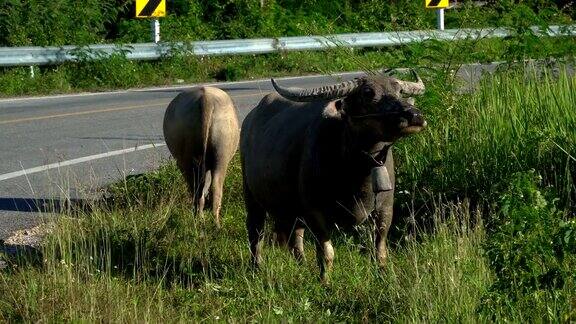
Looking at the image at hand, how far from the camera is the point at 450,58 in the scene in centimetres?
1120

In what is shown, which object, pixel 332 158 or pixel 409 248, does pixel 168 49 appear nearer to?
pixel 332 158

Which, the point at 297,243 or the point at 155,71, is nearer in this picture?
the point at 297,243

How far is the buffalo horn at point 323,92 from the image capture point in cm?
841

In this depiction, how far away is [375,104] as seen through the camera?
8.15m

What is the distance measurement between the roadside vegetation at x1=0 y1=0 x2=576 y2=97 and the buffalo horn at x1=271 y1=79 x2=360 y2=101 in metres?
6.54

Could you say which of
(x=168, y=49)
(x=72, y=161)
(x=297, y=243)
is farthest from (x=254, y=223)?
(x=168, y=49)

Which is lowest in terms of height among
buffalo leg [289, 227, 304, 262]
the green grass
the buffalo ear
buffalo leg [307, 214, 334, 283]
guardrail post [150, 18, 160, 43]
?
the green grass

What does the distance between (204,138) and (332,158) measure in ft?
10.1

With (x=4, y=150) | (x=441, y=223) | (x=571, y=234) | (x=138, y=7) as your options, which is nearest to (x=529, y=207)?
(x=571, y=234)

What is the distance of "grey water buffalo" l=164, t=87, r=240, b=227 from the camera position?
11.4 meters

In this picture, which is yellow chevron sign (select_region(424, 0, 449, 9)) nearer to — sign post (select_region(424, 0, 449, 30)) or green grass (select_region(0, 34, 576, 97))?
sign post (select_region(424, 0, 449, 30))

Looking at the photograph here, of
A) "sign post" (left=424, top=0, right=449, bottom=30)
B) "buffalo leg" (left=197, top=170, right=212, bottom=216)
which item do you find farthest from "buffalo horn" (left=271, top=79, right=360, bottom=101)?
"sign post" (left=424, top=0, right=449, bottom=30)

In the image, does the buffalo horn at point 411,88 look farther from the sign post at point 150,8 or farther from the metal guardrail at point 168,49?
the sign post at point 150,8

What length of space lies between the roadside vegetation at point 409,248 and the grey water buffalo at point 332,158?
0.27 meters
